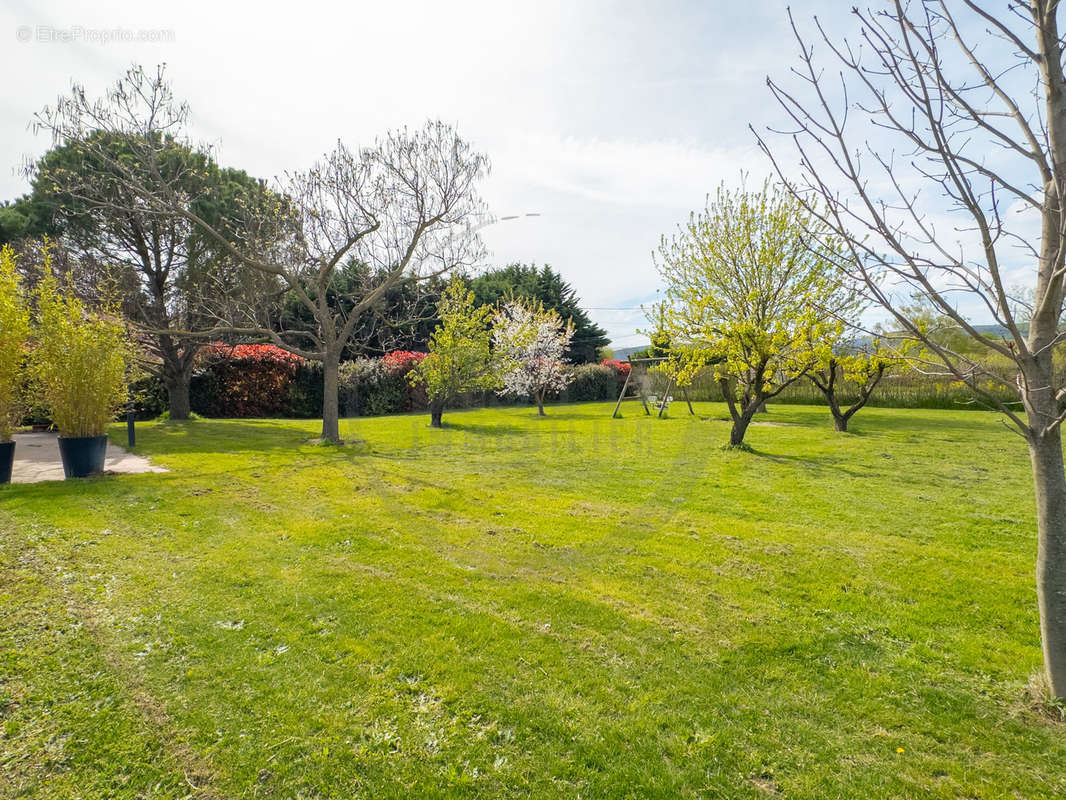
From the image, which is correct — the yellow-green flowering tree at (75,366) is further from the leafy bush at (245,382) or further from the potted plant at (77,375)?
the leafy bush at (245,382)

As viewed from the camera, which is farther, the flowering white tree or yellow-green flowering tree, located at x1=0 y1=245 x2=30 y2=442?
the flowering white tree

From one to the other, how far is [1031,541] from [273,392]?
19.0m

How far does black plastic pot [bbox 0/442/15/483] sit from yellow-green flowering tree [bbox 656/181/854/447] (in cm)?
1098

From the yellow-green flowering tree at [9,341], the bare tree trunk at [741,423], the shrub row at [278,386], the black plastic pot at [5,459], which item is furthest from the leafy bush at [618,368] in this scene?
the black plastic pot at [5,459]

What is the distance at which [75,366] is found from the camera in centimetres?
691

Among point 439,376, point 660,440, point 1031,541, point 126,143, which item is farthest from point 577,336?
point 1031,541

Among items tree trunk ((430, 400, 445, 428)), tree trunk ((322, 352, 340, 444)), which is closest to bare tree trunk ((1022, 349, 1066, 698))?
tree trunk ((322, 352, 340, 444))

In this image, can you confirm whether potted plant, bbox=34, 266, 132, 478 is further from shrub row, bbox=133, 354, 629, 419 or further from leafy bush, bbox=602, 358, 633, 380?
leafy bush, bbox=602, 358, 633, 380

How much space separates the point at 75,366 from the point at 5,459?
138 cm

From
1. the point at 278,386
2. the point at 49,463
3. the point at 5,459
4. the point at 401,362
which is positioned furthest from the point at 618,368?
the point at 5,459

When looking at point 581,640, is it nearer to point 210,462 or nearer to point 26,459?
point 210,462

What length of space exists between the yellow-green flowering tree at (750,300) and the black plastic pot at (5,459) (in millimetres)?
10977

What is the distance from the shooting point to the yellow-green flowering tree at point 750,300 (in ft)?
33.0

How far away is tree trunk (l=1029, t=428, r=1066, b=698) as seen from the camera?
2.45 metres
